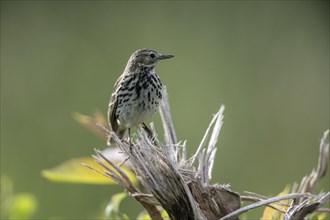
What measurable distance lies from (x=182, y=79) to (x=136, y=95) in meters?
3.47

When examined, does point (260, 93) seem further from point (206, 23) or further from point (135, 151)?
point (135, 151)

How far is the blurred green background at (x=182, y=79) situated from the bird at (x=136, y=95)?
0.72 m

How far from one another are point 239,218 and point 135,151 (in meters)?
0.24

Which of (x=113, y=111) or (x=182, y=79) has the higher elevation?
(x=182, y=79)

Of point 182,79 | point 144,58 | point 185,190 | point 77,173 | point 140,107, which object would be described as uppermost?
point 182,79

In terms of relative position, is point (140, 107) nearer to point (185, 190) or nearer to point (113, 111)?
point (113, 111)

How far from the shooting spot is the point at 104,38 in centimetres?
784

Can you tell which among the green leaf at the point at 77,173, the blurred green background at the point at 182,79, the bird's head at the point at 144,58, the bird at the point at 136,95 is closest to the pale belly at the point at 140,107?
the bird at the point at 136,95

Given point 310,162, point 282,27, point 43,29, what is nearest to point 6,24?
point 43,29

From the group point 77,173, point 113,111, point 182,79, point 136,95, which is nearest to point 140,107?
point 136,95

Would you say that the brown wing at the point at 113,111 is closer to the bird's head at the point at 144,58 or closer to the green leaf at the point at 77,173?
the bird's head at the point at 144,58

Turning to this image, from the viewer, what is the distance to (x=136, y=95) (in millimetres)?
3535

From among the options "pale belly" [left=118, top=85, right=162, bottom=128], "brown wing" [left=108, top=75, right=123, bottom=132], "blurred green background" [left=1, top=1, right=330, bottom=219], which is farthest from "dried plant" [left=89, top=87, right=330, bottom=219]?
"blurred green background" [left=1, top=1, right=330, bottom=219]

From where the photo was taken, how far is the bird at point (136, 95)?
3449mm
